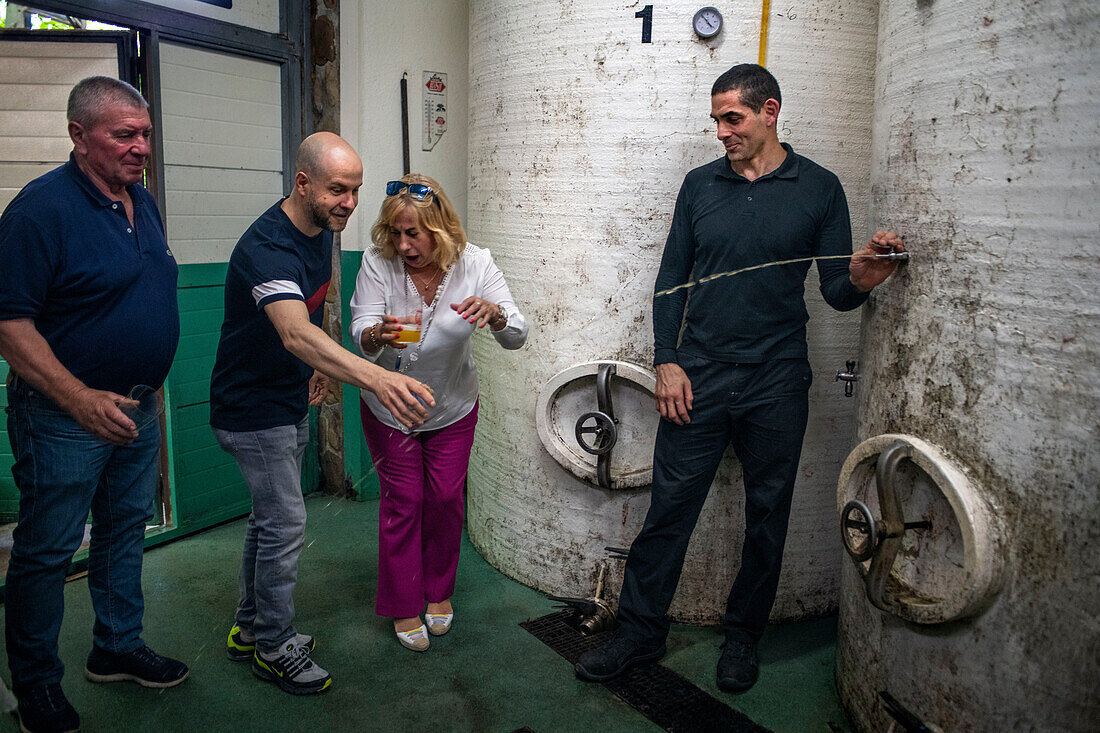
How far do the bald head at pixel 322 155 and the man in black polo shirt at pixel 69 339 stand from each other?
1.51 ft

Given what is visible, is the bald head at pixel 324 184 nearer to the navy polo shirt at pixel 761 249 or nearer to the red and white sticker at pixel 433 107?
the navy polo shirt at pixel 761 249

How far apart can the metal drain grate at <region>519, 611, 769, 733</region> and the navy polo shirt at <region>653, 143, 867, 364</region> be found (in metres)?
1.12

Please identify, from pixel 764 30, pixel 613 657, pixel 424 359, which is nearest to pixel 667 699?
pixel 613 657

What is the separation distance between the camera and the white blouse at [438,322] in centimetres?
293

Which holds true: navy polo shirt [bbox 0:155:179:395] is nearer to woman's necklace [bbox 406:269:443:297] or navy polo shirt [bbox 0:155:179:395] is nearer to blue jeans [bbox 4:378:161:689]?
blue jeans [bbox 4:378:161:689]

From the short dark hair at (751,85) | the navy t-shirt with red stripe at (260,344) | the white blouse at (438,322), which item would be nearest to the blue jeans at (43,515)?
the navy t-shirt with red stripe at (260,344)

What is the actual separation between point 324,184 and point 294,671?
5.28 ft

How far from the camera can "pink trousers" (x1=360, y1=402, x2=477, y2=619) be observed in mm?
3070

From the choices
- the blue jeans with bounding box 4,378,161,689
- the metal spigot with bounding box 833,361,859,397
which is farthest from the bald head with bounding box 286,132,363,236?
the metal spigot with bounding box 833,361,859,397

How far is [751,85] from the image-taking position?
2.72 meters

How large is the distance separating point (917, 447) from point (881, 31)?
1.29 metres

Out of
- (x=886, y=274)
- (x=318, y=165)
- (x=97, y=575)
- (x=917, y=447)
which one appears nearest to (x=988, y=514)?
(x=917, y=447)

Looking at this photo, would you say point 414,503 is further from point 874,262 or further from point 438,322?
point 874,262

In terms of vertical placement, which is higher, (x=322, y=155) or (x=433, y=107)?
(x=433, y=107)
